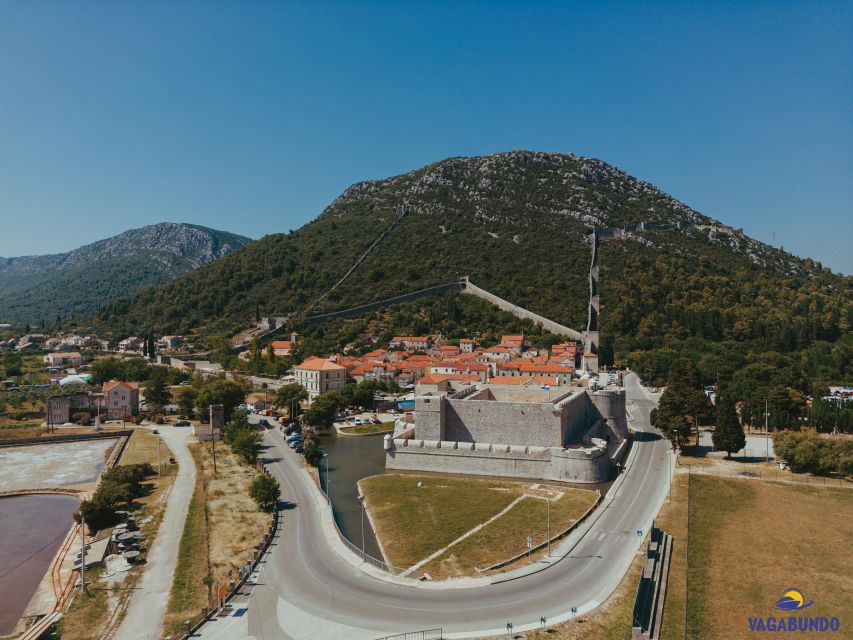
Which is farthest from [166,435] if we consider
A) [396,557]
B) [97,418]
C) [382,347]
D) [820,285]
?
[820,285]

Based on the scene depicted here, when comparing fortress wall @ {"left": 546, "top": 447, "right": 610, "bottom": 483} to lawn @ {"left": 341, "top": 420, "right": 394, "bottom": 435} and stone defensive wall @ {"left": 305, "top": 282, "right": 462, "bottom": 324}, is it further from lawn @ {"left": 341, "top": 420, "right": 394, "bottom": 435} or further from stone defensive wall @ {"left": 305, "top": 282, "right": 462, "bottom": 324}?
stone defensive wall @ {"left": 305, "top": 282, "right": 462, "bottom": 324}

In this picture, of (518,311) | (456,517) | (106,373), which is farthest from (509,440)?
(518,311)

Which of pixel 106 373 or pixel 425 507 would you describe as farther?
pixel 106 373

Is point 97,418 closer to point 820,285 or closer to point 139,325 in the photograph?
point 139,325

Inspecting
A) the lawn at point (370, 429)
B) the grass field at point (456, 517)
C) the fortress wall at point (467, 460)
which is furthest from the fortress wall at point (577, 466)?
the lawn at point (370, 429)

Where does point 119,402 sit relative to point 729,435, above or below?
above

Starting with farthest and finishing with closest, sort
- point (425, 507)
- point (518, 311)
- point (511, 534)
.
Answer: point (518, 311), point (425, 507), point (511, 534)

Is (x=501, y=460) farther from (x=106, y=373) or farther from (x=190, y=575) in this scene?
(x=106, y=373)
